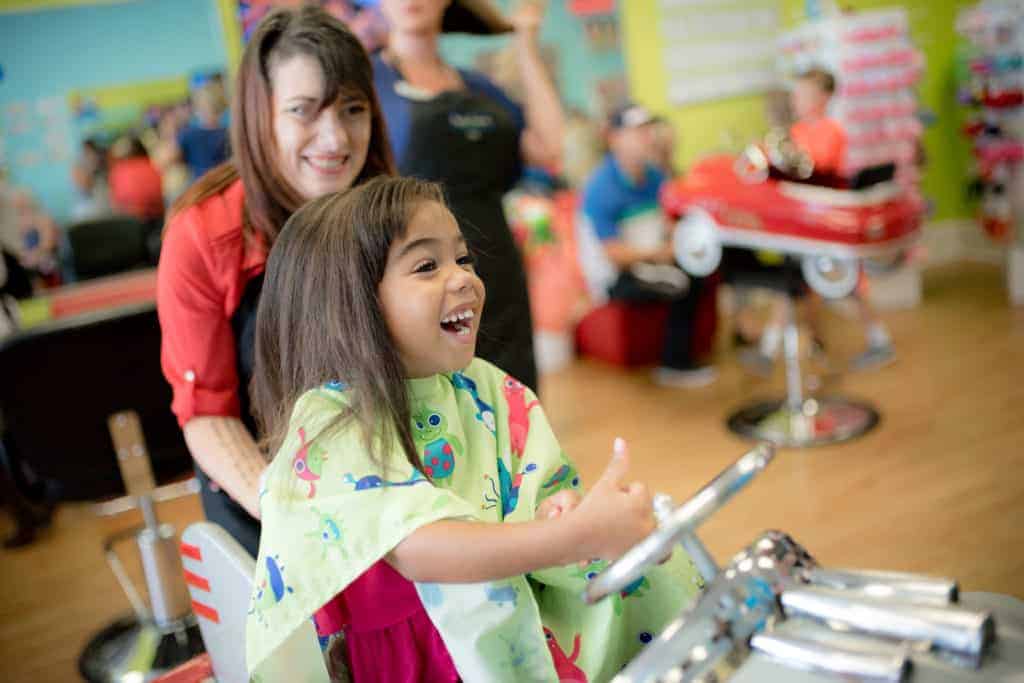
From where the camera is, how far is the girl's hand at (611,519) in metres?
0.90

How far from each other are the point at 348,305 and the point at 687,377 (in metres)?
3.41

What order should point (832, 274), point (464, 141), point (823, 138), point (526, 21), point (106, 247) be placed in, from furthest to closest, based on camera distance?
point (823, 138) < point (106, 247) < point (832, 274) < point (526, 21) < point (464, 141)

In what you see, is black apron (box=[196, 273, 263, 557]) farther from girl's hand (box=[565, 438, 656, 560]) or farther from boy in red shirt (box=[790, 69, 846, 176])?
boy in red shirt (box=[790, 69, 846, 176])

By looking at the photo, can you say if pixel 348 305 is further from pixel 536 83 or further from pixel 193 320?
pixel 536 83

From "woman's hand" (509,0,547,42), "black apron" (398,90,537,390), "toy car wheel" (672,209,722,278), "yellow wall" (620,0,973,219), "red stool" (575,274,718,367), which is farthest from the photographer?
"yellow wall" (620,0,973,219)

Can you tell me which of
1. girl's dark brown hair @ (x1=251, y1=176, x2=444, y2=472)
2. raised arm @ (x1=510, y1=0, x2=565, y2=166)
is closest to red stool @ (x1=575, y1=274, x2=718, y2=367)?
raised arm @ (x1=510, y1=0, x2=565, y2=166)

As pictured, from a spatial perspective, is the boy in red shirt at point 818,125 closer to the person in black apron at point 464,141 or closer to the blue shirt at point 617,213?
the blue shirt at point 617,213

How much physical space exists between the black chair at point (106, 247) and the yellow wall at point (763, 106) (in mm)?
2899

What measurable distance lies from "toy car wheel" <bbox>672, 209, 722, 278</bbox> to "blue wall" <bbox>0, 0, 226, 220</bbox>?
A: 7.78 feet

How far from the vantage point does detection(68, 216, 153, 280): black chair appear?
403cm

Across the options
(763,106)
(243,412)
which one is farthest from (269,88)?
(763,106)

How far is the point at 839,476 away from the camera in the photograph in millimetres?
3066

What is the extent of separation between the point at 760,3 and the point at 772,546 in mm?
5489

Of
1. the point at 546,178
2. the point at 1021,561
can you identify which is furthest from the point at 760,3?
the point at 1021,561
